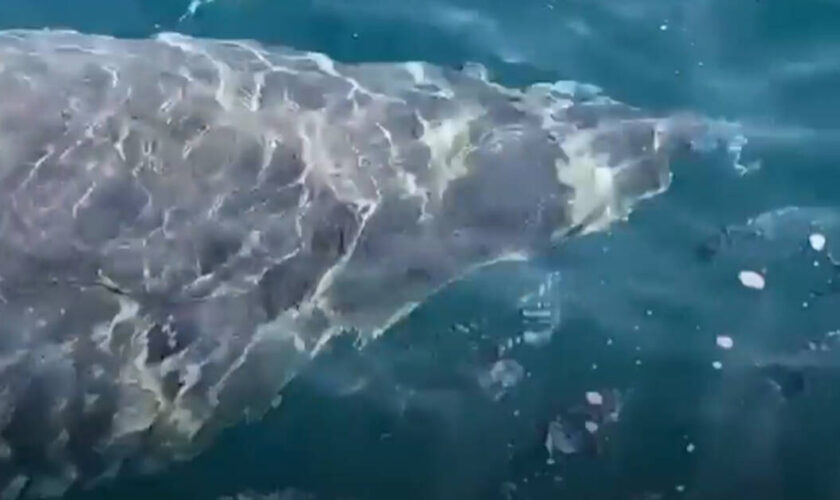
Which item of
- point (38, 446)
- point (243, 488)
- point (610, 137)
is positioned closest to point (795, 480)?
point (610, 137)

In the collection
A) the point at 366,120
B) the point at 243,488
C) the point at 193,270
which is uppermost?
the point at 366,120

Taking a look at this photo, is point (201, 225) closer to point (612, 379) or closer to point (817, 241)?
point (612, 379)

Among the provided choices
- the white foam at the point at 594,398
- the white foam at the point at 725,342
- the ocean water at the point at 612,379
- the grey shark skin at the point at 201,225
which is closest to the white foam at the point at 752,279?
the ocean water at the point at 612,379

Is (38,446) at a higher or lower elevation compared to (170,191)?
lower

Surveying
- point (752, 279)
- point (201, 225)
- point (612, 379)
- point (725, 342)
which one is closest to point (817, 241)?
point (752, 279)

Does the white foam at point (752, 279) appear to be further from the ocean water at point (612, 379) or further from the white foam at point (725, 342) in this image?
the white foam at point (725, 342)

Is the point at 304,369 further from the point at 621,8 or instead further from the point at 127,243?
the point at 621,8

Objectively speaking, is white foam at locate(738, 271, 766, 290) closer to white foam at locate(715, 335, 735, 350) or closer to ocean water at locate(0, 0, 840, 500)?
ocean water at locate(0, 0, 840, 500)

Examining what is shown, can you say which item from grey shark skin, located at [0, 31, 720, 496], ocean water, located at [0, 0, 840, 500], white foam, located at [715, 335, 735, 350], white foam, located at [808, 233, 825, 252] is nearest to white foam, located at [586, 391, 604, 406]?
ocean water, located at [0, 0, 840, 500]

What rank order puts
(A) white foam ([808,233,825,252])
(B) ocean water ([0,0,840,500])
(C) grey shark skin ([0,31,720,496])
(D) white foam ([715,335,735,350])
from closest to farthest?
(C) grey shark skin ([0,31,720,496]) → (B) ocean water ([0,0,840,500]) → (D) white foam ([715,335,735,350]) → (A) white foam ([808,233,825,252])
